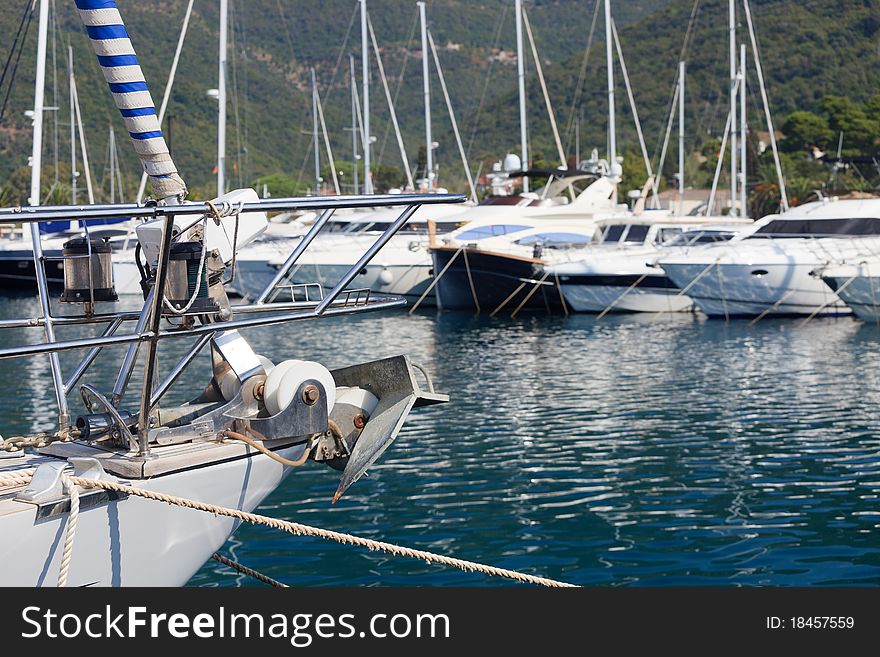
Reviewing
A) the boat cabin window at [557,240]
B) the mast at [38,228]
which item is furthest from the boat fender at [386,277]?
the mast at [38,228]

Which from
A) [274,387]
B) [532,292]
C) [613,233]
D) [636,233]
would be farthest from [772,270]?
[274,387]

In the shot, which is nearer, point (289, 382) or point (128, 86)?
point (128, 86)

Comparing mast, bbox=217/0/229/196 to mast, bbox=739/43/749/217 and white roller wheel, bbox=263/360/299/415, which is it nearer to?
mast, bbox=739/43/749/217

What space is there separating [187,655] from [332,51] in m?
128

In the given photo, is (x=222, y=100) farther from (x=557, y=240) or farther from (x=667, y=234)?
(x=667, y=234)

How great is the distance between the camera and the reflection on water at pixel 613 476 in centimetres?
924

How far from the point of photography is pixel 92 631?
5508 millimetres

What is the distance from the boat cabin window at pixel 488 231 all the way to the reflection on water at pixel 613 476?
462 inches

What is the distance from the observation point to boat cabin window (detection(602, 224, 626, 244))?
3441 cm

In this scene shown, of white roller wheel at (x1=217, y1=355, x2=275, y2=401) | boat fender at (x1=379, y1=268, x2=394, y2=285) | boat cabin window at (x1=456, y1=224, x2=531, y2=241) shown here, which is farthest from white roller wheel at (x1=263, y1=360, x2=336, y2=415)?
boat cabin window at (x1=456, y1=224, x2=531, y2=241)

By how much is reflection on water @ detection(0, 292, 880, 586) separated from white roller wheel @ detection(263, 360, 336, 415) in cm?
259

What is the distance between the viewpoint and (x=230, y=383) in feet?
22.9

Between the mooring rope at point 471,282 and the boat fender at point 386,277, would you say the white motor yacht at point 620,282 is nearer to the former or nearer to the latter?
the mooring rope at point 471,282

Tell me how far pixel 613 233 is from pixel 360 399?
92.1 ft
